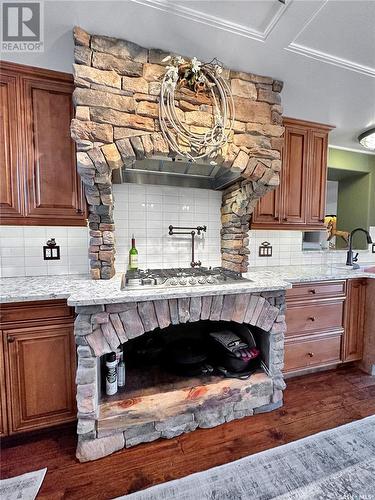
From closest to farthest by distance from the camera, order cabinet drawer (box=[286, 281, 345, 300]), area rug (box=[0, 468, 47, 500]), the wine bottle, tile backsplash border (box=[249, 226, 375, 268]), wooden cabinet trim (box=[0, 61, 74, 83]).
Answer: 1. area rug (box=[0, 468, 47, 500])
2. wooden cabinet trim (box=[0, 61, 74, 83])
3. cabinet drawer (box=[286, 281, 345, 300])
4. the wine bottle
5. tile backsplash border (box=[249, 226, 375, 268])

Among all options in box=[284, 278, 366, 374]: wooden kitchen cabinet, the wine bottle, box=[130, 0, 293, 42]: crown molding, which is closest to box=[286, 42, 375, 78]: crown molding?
box=[130, 0, 293, 42]: crown molding

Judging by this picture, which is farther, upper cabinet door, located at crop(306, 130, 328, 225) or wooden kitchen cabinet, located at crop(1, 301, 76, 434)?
upper cabinet door, located at crop(306, 130, 328, 225)


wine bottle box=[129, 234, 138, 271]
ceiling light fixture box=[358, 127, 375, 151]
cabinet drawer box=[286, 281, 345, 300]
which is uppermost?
ceiling light fixture box=[358, 127, 375, 151]

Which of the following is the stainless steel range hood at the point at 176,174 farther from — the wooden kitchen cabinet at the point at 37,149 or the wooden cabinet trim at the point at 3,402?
the wooden cabinet trim at the point at 3,402

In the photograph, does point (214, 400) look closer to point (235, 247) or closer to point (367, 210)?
point (235, 247)

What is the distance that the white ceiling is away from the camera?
1.20m

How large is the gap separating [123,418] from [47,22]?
2.35 m

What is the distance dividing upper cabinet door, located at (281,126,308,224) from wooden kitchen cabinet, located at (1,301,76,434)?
2.18 m

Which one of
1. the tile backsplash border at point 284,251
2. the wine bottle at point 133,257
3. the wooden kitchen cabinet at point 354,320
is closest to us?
the wine bottle at point 133,257

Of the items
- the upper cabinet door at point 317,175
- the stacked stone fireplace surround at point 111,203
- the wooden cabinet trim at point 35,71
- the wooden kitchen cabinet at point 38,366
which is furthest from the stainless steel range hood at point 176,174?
the wooden kitchen cabinet at point 38,366

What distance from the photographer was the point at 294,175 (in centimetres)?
236

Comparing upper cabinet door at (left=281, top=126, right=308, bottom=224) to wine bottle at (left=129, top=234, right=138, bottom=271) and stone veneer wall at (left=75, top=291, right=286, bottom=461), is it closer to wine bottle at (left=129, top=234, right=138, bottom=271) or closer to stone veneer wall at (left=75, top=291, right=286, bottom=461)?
stone veneer wall at (left=75, top=291, right=286, bottom=461)

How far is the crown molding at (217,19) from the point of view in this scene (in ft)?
3.86

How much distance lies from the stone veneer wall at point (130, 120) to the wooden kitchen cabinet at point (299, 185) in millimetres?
569
